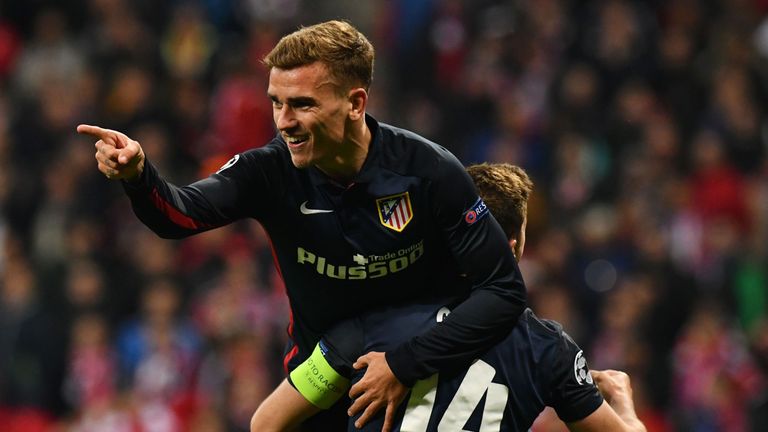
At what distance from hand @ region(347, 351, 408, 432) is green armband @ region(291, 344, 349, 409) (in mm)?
223

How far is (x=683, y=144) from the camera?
9.83 m

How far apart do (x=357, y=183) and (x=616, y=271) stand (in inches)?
208

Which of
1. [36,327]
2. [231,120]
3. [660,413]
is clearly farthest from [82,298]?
[660,413]

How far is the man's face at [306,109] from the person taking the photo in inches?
150

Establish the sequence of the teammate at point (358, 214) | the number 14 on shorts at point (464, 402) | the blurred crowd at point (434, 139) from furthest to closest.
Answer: the blurred crowd at point (434, 139) → the teammate at point (358, 214) → the number 14 on shorts at point (464, 402)

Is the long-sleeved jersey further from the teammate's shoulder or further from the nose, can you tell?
the nose

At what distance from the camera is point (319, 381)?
159 inches

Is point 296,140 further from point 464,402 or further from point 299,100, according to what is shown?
point 464,402

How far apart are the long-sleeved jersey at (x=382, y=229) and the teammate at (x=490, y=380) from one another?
72 mm

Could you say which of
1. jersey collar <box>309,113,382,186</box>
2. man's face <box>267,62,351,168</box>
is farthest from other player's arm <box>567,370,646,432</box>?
man's face <box>267,62,351,168</box>

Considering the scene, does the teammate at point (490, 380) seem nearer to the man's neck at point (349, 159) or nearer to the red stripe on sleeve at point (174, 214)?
the man's neck at point (349, 159)

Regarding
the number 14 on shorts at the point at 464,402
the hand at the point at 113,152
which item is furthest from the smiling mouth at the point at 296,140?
the number 14 on shorts at the point at 464,402

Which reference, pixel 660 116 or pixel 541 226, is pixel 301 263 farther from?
pixel 660 116

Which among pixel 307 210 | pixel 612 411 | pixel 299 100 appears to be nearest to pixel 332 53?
pixel 299 100
